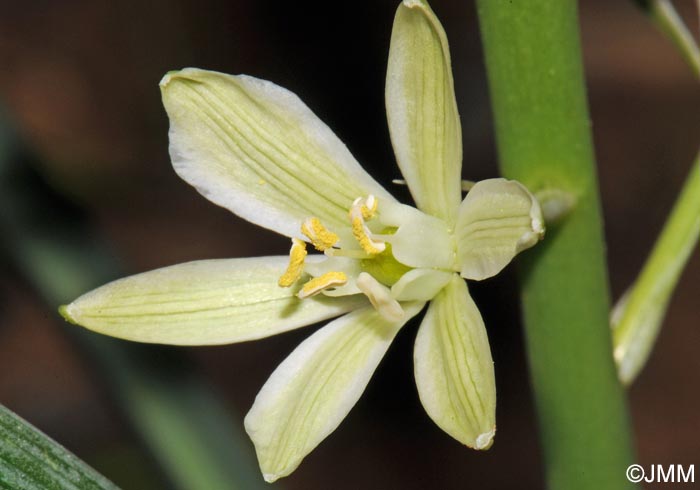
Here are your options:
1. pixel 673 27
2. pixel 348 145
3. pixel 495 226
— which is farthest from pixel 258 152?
pixel 348 145

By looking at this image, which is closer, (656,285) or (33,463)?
(33,463)

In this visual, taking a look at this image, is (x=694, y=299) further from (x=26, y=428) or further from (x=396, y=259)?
(x=26, y=428)

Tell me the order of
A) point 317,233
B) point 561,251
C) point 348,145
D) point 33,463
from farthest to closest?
point 348,145, point 317,233, point 561,251, point 33,463

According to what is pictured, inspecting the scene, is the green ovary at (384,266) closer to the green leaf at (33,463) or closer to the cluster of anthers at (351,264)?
the cluster of anthers at (351,264)

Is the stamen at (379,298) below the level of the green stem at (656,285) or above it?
above

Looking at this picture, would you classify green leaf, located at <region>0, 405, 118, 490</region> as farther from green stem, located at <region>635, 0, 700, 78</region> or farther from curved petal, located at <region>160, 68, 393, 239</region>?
green stem, located at <region>635, 0, 700, 78</region>

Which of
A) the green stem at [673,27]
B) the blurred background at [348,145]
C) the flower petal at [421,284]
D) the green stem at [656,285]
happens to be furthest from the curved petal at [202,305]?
the blurred background at [348,145]

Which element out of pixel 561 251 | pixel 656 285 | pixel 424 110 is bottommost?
pixel 656 285

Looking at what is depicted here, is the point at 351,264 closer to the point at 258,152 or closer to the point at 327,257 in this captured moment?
the point at 327,257

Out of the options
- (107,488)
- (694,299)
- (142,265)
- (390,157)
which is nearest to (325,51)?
(390,157)
